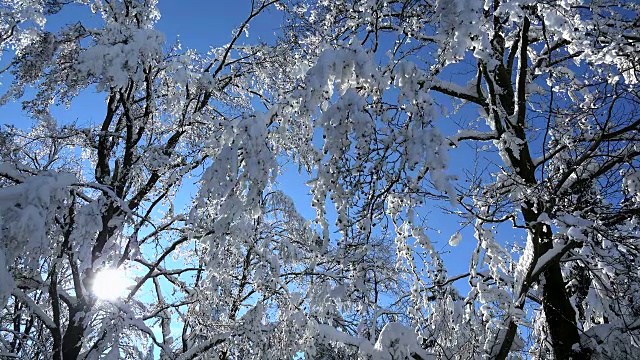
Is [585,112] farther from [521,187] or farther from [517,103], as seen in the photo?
[517,103]

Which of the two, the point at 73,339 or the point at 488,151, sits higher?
the point at 488,151

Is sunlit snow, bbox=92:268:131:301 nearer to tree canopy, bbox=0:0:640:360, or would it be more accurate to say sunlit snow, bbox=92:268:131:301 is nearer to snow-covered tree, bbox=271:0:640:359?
tree canopy, bbox=0:0:640:360

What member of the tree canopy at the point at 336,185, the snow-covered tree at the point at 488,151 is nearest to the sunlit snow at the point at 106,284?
the tree canopy at the point at 336,185

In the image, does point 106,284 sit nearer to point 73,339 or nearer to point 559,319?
point 73,339

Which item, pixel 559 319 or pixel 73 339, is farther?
pixel 73 339

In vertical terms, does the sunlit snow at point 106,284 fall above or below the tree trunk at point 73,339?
above

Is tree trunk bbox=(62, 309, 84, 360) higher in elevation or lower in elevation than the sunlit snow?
lower

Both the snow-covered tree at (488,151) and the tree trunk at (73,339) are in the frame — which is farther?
the tree trunk at (73,339)

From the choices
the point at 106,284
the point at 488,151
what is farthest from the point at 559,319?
A: the point at 106,284

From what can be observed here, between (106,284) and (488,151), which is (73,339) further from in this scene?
(488,151)

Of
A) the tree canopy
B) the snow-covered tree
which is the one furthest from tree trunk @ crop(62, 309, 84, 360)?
the snow-covered tree

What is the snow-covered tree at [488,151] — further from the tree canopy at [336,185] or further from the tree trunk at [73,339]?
the tree trunk at [73,339]

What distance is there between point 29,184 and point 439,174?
3.64 metres

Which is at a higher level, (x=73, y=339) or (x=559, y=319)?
(x=559, y=319)
